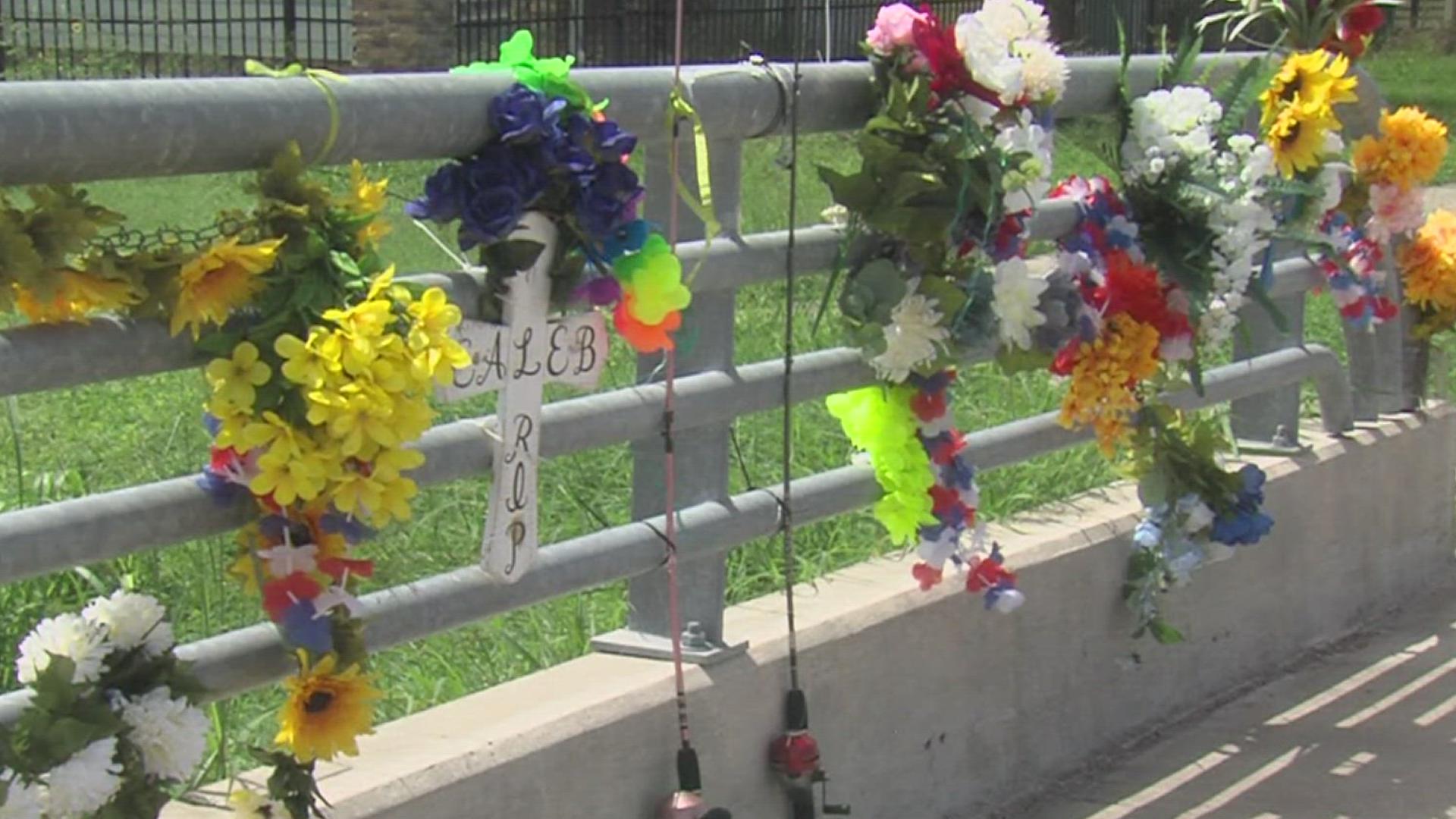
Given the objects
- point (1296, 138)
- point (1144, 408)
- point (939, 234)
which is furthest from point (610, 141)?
point (1296, 138)

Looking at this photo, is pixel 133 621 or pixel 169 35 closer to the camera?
pixel 133 621

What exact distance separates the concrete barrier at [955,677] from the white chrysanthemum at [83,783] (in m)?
0.70

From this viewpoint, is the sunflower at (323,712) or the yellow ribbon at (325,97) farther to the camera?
the yellow ribbon at (325,97)

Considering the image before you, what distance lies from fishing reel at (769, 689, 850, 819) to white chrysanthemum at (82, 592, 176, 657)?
1.58 m

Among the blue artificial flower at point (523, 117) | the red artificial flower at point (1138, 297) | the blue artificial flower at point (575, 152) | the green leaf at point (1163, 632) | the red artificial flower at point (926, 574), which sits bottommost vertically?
the green leaf at point (1163, 632)

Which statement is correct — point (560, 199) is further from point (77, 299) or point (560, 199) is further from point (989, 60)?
point (989, 60)

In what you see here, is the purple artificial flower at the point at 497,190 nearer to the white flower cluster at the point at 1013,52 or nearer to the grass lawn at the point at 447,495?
the grass lawn at the point at 447,495

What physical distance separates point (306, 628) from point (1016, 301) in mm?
1886

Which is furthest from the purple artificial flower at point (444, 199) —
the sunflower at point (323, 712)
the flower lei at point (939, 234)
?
the flower lei at point (939, 234)

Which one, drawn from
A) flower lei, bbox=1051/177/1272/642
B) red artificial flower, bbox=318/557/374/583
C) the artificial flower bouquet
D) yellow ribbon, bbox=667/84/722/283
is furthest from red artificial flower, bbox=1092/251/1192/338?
red artificial flower, bbox=318/557/374/583

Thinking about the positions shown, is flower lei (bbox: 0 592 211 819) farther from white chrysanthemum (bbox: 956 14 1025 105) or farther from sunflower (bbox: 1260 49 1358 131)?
sunflower (bbox: 1260 49 1358 131)

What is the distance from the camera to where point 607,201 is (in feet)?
11.3

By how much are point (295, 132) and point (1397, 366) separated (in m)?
4.58

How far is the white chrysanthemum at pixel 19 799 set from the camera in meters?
2.72
